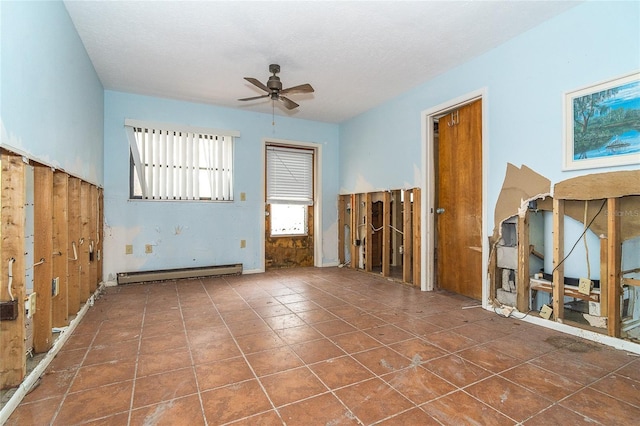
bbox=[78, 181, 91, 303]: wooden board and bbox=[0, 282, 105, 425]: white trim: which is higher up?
bbox=[78, 181, 91, 303]: wooden board

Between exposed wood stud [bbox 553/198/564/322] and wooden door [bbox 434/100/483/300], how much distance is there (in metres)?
0.90

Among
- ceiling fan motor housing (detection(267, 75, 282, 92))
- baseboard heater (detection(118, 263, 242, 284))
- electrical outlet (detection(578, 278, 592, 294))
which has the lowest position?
baseboard heater (detection(118, 263, 242, 284))

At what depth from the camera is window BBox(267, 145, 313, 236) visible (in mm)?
5801

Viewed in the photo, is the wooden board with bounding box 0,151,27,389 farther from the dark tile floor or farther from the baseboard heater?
the baseboard heater

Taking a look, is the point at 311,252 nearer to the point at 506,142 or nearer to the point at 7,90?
the point at 506,142

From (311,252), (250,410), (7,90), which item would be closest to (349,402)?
(250,410)

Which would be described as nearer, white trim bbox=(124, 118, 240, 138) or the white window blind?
white trim bbox=(124, 118, 240, 138)

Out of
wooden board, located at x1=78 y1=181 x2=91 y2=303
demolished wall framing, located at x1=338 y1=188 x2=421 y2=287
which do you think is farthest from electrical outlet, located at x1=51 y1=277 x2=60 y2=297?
demolished wall framing, located at x1=338 y1=188 x2=421 y2=287

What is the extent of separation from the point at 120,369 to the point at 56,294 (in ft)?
2.78

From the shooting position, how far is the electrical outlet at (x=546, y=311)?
9.13 ft

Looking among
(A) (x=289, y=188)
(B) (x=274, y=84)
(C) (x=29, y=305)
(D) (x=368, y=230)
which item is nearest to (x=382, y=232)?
(D) (x=368, y=230)

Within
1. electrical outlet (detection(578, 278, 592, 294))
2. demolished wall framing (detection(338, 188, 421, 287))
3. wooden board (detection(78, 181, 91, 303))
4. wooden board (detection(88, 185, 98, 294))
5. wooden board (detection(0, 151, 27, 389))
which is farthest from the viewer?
demolished wall framing (detection(338, 188, 421, 287))

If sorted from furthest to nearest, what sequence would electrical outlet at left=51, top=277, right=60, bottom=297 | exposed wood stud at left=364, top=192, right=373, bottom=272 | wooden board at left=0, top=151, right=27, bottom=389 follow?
1. exposed wood stud at left=364, top=192, right=373, bottom=272
2. electrical outlet at left=51, top=277, right=60, bottom=297
3. wooden board at left=0, top=151, right=27, bottom=389

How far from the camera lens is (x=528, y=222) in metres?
2.98
